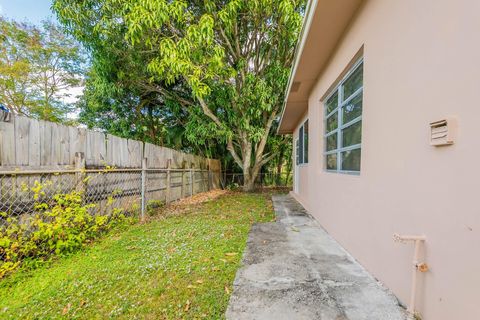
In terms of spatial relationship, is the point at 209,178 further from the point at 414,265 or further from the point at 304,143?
the point at 414,265

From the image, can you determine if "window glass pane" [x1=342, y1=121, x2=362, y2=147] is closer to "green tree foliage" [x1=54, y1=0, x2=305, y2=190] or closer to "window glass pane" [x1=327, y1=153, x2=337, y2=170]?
"window glass pane" [x1=327, y1=153, x2=337, y2=170]

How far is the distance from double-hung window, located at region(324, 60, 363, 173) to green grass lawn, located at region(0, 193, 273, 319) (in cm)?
186

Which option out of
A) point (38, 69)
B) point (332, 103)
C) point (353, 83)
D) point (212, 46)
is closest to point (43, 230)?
point (353, 83)

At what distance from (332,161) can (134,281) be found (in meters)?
3.20

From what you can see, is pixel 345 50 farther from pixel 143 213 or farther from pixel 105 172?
pixel 143 213

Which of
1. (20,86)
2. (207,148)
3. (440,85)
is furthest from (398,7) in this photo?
(20,86)

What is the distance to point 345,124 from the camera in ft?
10.00

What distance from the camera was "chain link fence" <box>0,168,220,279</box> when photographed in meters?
2.29

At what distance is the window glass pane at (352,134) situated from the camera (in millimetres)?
2610

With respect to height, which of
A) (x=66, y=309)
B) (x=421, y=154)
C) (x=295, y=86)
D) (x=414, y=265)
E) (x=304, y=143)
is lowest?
(x=66, y=309)

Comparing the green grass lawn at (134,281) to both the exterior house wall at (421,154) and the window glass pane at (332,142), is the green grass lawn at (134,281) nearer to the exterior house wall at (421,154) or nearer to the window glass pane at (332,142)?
the exterior house wall at (421,154)

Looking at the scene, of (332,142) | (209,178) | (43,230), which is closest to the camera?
(43,230)

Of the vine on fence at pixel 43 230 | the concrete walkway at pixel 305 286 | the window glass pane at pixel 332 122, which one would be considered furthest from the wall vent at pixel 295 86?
the vine on fence at pixel 43 230

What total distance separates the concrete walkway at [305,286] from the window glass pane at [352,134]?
139 cm
